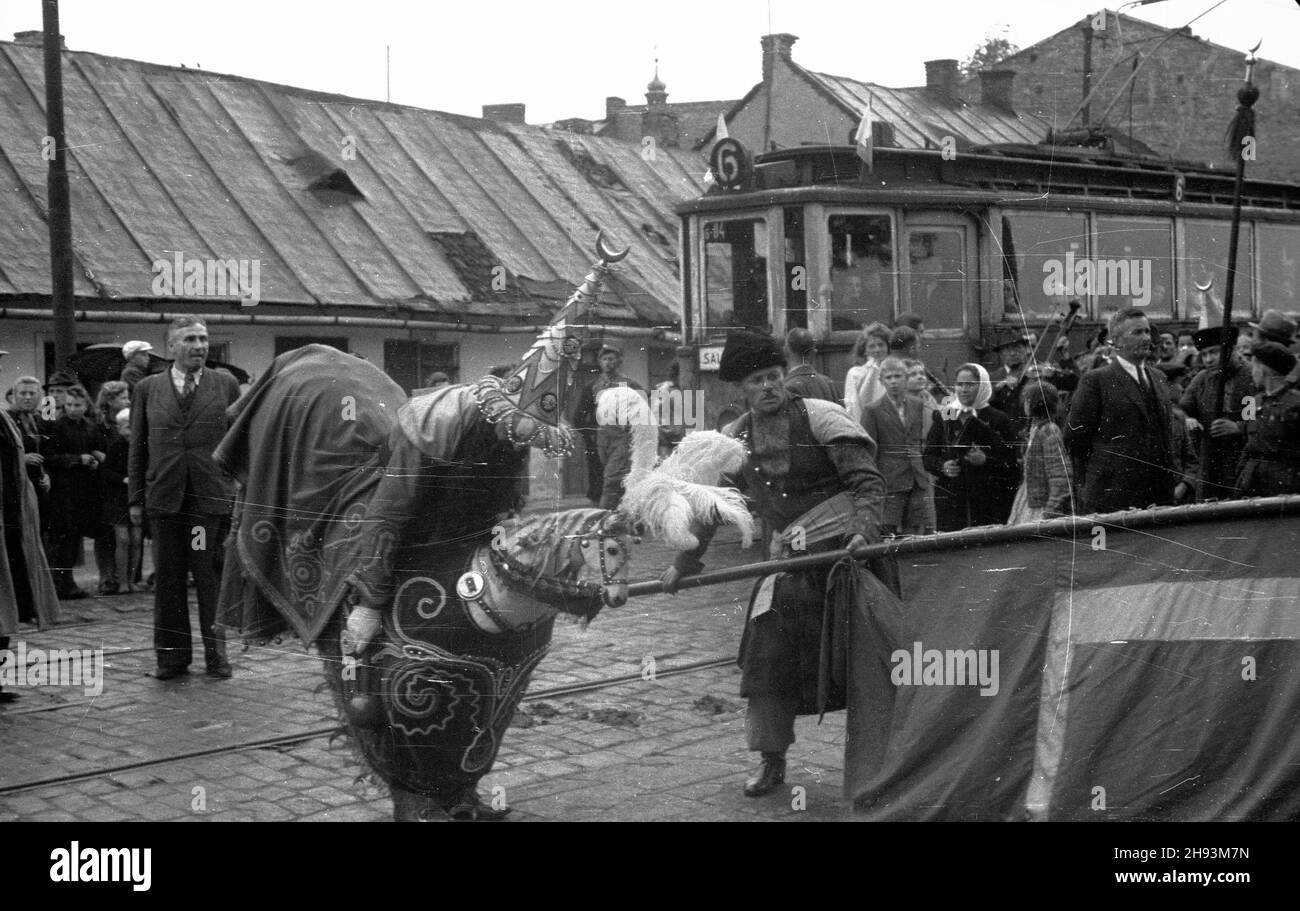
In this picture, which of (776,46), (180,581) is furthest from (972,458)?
(180,581)

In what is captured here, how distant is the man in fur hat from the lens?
5.48 meters

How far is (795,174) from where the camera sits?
705 centimetres

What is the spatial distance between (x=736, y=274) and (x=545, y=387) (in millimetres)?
3328

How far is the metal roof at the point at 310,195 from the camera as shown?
5234mm

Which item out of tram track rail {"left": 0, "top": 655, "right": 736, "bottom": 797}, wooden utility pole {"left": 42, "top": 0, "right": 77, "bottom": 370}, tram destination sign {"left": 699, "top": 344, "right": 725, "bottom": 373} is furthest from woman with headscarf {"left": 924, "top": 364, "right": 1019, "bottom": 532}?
wooden utility pole {"left": 42, "top": 0, "right": 77, "bottom": 370}

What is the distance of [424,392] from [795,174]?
2783mm

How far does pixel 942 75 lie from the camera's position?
18.1 ft

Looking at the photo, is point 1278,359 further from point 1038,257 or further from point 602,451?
point 602,451

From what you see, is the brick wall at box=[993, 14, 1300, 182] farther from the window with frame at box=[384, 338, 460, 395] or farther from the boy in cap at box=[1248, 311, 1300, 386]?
the window with frame at box=[384, 338, 460, 395]

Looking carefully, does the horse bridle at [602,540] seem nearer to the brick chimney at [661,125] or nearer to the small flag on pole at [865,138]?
the brick chimney at [661,125]

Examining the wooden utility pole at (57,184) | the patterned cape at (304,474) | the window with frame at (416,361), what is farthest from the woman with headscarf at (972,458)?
the wooden utility pole at (57,184)

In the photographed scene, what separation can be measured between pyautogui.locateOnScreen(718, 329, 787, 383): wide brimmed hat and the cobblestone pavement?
0.72 m

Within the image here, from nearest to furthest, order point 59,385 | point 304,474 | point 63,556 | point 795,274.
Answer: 1. point 304,474
2. point 795,274
3. point 59,385
4. point 63,556

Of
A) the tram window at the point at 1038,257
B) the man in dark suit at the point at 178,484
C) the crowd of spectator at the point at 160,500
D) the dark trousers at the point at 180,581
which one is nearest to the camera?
the tram window at the point at 1038,257
